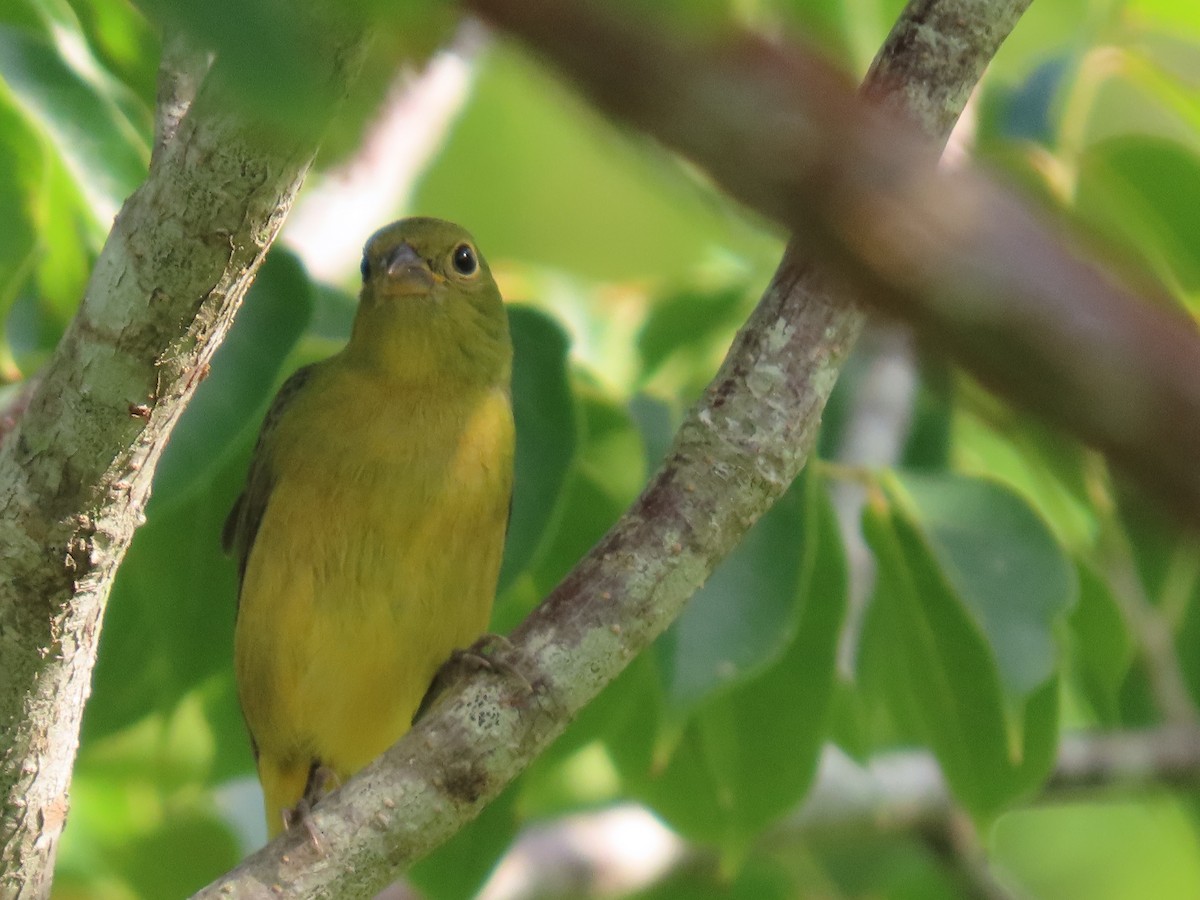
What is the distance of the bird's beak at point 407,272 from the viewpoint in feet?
14.6

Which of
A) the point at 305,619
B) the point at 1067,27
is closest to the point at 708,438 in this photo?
the point at 305,619

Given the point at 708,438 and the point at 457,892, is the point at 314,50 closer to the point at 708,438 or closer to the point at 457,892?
the point at 708,438

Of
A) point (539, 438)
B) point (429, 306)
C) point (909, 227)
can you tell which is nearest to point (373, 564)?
point (429, 306)

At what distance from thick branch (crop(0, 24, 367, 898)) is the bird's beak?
2047 mm

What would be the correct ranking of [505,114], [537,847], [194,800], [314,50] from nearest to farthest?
[314,50], [194,800], [537,847], [505,114]

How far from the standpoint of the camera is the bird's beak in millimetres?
4438

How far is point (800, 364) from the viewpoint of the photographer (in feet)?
8.48

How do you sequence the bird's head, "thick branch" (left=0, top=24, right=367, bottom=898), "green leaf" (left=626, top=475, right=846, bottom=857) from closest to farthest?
"thick branch" (left=0, top=24, right=367, bottom=898)
"green leaf" (left=626, top=475, right=846, bottom=857)
the bird's head

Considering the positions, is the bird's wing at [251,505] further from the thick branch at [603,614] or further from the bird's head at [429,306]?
the thick branch at [603,614]

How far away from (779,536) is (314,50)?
8.98 feet

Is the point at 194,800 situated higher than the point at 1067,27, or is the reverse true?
the point at 1067,27

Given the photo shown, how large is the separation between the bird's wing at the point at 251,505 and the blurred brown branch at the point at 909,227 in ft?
12.2

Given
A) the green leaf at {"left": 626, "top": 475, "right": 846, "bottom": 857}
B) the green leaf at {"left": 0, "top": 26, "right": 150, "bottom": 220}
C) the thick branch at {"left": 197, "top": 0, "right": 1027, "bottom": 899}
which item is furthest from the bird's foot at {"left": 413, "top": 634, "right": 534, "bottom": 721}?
the green leaf at {"left": 0, "top": 26, "right": 150, "bottom": 220}

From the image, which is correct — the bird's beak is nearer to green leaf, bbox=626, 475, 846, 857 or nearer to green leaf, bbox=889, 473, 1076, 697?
green leaf, bbox=626, 475, 846, 857
